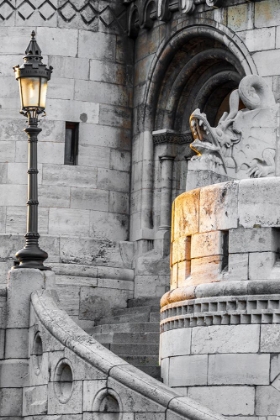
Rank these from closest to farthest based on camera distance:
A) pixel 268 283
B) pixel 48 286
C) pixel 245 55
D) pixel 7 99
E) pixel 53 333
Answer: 1. pixel 268 283
2. pixel 53 333
3. pixel 48 286
4. pixel 245 55
5. pixel 7 99

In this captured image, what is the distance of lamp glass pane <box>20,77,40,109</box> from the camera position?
67.9 ft

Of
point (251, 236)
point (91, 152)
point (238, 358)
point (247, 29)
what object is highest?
point (247, 29)

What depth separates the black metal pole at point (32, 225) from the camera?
20.5m

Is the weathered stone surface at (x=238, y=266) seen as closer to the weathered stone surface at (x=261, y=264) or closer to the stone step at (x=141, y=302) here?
the weathered stone surface at (x=261, y=264)

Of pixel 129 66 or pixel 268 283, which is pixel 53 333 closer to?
pixel 268 283

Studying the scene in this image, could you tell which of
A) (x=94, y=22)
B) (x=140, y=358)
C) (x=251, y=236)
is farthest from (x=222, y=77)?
(x=251, y=236)

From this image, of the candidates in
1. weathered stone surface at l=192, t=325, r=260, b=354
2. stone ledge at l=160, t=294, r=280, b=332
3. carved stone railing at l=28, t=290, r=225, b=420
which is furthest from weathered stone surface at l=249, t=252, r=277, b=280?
carved stone railing at l=28, t=290, r=225, b=420

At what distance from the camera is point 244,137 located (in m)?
19.9

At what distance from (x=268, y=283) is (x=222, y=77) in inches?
398

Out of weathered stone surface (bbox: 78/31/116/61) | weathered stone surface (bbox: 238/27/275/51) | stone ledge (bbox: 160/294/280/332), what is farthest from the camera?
weathered stone surface (bbox: 78/31/116/61)

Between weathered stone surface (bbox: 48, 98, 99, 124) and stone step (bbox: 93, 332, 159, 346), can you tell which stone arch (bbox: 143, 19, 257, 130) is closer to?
weathered stone surface (bbox: 48, 98, 99, 124)

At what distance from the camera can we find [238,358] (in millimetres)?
17859

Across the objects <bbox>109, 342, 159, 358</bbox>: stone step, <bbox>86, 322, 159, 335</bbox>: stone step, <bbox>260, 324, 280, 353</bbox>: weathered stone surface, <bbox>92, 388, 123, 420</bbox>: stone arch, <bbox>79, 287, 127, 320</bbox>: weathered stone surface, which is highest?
<bbox>79, 287, 127, 320</bbox>: weathered stone surface

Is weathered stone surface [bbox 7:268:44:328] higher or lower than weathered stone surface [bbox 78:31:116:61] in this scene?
lower
